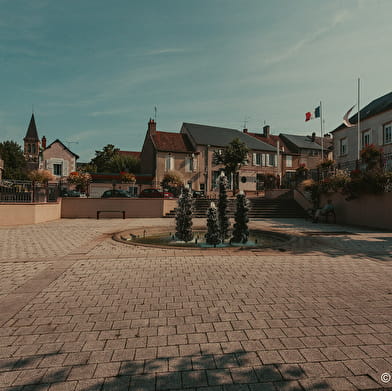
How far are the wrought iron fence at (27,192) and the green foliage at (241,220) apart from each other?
12656 mm

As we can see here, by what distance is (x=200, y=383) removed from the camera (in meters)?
2.15

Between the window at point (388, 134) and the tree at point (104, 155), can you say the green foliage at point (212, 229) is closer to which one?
the window at point (388, 134)

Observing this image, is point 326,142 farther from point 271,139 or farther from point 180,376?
point 180,376

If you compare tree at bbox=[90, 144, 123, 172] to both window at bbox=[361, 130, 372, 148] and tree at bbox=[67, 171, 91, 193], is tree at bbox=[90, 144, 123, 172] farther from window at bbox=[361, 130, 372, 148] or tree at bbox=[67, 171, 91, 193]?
window at bbox=[361, 130, 372, 148]

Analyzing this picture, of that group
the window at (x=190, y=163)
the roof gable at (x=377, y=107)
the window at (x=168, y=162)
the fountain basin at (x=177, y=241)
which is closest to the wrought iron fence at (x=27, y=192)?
the fountain basin at (x=177, y=241)

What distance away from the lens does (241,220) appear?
30.4 feet

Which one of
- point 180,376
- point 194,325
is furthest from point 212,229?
point 180,376

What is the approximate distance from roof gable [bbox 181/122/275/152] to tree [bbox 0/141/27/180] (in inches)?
1231

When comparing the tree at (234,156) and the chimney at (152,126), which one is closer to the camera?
the tree at (234,156)

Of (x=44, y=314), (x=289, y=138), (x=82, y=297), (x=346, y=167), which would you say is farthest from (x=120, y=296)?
(x=289, y=138)

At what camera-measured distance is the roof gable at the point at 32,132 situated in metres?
61.0

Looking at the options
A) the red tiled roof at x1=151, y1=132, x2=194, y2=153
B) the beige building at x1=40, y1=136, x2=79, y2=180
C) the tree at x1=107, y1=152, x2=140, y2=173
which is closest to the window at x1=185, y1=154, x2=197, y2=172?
the red tiled roof at x1=151, y1=132, x2=194, y2=153

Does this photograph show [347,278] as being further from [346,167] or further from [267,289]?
[346,167]

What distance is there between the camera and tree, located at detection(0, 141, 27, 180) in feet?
152
